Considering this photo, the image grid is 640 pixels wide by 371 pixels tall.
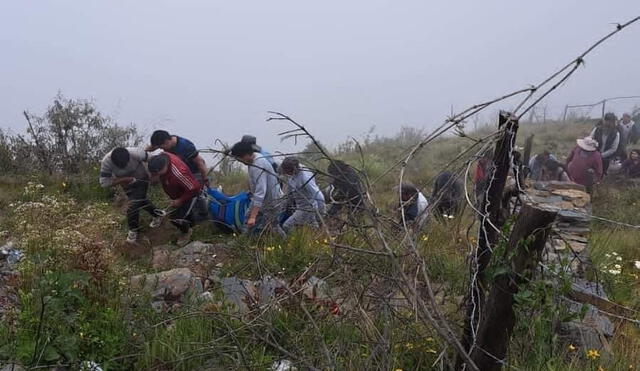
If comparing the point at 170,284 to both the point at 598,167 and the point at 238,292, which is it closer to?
the point at 238,292

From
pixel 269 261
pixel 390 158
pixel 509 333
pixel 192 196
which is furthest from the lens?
pixel 390 158

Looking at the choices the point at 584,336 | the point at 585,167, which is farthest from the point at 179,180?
the point at 585,167

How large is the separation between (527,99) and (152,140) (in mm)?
5216

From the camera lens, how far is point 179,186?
5.93 m

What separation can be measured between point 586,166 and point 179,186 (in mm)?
7155

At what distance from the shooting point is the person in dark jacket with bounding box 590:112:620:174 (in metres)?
9.79

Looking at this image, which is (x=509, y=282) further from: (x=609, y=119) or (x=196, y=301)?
(x=609, y=119)

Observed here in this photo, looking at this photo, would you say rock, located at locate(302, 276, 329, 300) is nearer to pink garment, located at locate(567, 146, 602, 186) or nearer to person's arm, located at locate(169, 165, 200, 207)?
person's arm, located at locate(169, 165, 200, 207)

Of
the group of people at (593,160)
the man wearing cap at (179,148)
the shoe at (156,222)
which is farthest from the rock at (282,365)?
the group of people at (593,160)

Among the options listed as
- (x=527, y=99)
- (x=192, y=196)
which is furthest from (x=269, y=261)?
(x=527, y=99)

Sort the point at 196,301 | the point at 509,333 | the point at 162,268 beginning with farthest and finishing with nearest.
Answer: the point at 162,268 < the point at 196,301 < the point at 509,333

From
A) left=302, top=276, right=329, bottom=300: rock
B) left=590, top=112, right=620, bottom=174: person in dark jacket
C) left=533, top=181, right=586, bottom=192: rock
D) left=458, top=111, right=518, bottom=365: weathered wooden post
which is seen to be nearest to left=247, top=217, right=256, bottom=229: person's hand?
left=302, top=276, right=329, bottom=300: rock

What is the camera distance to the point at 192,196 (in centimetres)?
603

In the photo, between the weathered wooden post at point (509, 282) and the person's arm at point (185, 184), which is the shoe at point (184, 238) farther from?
the weathered wooden post at point (509, 282)
